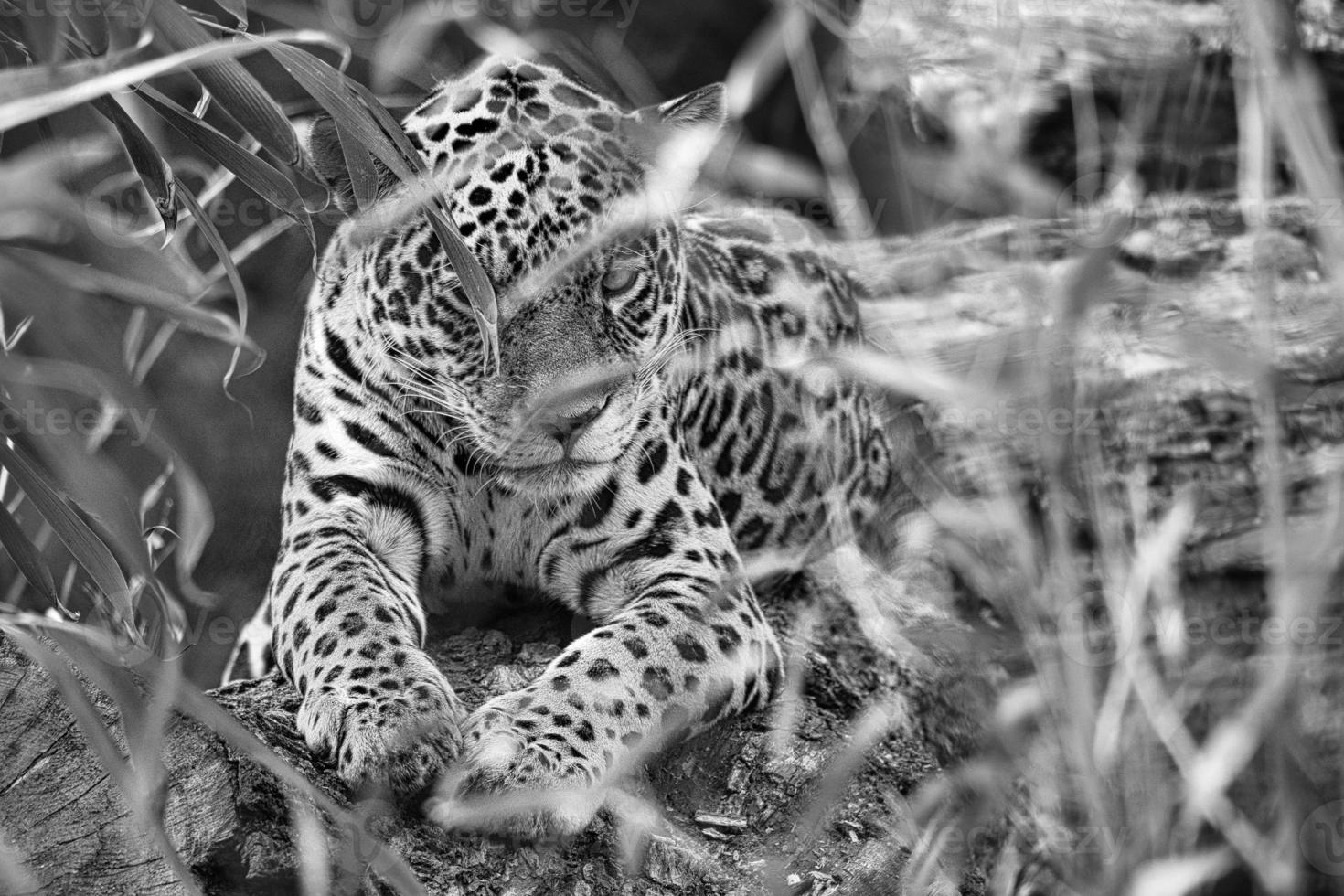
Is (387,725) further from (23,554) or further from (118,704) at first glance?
(118,704)

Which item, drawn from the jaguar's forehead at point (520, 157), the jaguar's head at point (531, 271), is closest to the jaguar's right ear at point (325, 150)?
the jaguar's head at point (531, 271)

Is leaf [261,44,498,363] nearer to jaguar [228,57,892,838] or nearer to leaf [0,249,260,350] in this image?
leaf [0,249,260,350]

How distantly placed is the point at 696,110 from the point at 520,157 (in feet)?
2.64

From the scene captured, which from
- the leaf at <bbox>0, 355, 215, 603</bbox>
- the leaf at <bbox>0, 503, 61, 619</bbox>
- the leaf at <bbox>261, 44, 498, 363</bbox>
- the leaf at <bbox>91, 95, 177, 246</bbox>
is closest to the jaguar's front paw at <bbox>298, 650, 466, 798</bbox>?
the leaf at <bbox>0, 355, 215, 603</bbox>

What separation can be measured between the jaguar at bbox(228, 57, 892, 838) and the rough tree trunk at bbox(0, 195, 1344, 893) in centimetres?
20

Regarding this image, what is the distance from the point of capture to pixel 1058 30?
8141mm

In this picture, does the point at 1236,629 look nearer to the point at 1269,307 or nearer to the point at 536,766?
the point at 1269,307

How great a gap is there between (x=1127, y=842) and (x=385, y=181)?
3.41 metres

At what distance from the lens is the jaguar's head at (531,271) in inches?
167

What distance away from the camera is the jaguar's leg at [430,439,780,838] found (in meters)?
3.52

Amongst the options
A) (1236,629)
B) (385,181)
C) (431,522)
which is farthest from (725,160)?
(1236,629)

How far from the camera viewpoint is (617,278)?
4547mm

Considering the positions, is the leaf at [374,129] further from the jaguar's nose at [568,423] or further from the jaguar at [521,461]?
the jaguar's nose at [568,423]

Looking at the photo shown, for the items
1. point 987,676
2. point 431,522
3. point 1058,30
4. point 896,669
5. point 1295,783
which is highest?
point 1058,30
